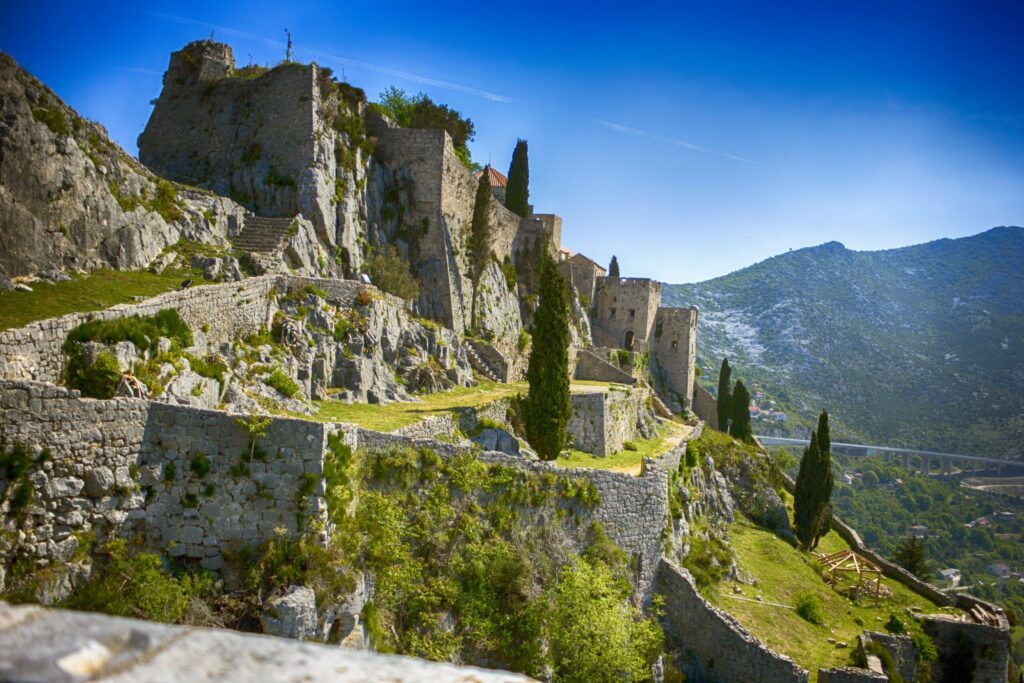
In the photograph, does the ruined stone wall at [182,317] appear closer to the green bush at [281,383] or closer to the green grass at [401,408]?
the green bush at [281,383]

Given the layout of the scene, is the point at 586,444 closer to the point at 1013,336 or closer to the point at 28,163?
the point at 28,163

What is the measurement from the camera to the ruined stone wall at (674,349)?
2509 inches

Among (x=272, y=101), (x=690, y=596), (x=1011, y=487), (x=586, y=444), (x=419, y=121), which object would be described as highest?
(x=419, y=121)

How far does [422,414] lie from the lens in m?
22.5

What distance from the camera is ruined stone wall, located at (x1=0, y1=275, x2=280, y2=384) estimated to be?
12.6 meters

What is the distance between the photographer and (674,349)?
64062 mm

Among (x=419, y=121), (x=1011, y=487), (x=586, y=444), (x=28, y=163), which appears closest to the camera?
(x=28, y=163)

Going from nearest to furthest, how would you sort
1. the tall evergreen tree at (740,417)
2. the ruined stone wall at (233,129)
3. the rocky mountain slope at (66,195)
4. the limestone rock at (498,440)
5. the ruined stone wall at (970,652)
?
the rocky mountain slope at (66,195), the limestone rock at (498,440), the ruined stone wall at (970,652), the ruined stone wall at (233,129), the tall evergreen tree at (740,417)

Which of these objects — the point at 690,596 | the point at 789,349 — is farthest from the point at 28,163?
the point at 789,349

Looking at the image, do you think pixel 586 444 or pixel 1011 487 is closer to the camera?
pixel 586 444

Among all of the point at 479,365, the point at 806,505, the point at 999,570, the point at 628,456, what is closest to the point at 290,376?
the point at 628,456

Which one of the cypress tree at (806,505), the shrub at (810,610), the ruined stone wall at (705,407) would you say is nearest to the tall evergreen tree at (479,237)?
the cypress tree at (806,505)

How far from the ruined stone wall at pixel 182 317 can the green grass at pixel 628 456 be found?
38.1ft

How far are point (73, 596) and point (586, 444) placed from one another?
80.0 ft
